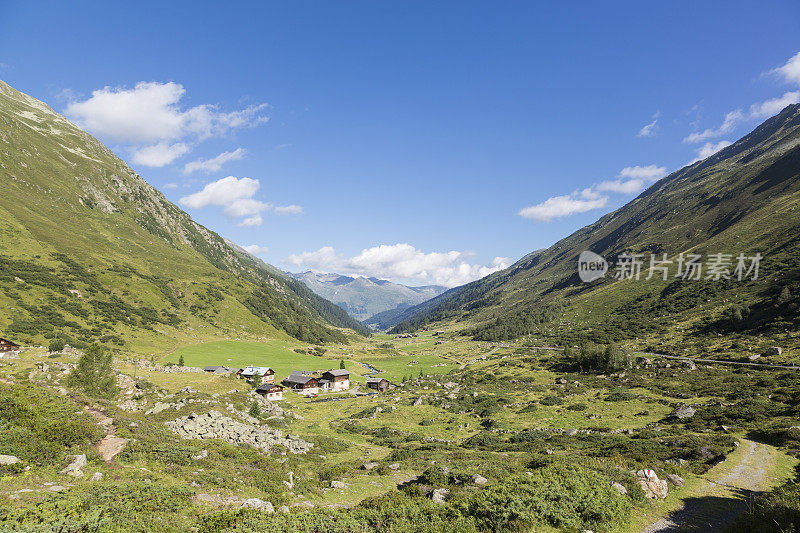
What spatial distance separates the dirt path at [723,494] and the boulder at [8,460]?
99.5 ft

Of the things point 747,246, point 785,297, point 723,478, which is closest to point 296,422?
point 723,478

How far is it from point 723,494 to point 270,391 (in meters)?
77.7

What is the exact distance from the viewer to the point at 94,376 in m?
41.2

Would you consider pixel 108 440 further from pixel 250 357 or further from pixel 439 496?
pixel 250 357

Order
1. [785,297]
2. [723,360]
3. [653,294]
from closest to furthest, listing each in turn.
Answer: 1. [723,360]
2. [785,297]
3. [653,294]

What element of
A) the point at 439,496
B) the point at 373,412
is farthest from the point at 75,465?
the point at 373,412

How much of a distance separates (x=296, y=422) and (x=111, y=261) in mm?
139235

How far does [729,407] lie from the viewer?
41.2 meters

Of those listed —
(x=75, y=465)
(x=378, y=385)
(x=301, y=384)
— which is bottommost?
(x=378, y=385)

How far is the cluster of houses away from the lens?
258ft

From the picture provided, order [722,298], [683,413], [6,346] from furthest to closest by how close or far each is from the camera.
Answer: [722,298]
[6,346]
[683,413]

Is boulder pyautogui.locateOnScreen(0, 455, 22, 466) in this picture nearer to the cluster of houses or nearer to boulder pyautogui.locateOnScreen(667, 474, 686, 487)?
boulder pyautogui.locateOnScreen(667, 474, 686, 487)

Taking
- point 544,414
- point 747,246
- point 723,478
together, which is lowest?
point 544,414

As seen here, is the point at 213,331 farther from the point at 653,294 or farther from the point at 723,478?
the point at 653,294
